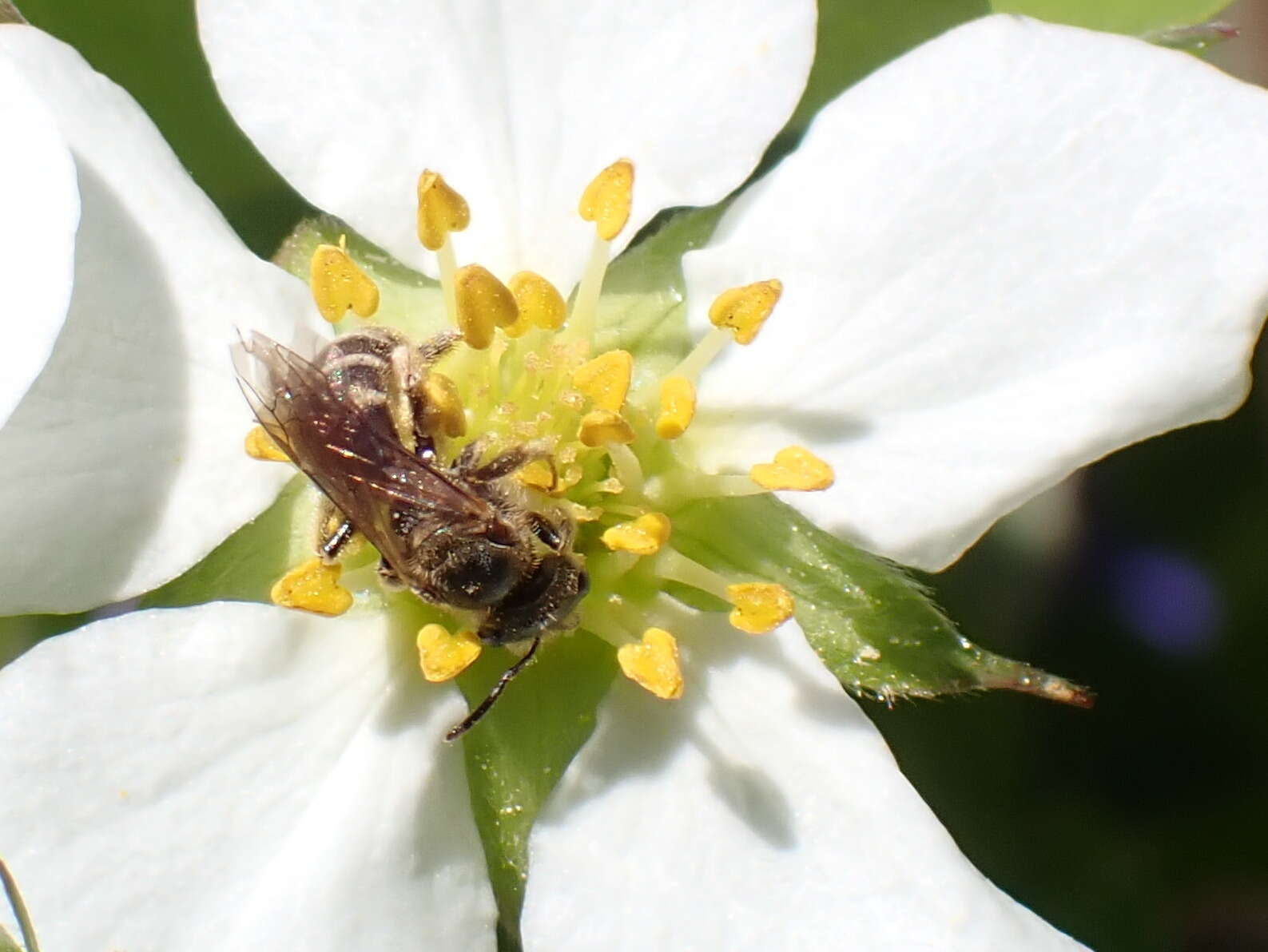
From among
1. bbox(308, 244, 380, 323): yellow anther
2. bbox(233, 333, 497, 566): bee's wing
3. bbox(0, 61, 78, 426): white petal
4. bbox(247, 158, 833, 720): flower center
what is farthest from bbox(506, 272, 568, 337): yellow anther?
bbox(0, 61, 78, 426): white petal

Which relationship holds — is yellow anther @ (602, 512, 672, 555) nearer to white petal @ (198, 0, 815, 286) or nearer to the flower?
the flower

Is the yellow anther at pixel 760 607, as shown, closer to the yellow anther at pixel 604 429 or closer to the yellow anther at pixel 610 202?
the yellow anther at pixel 604 429

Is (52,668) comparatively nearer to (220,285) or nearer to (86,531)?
(86,531)

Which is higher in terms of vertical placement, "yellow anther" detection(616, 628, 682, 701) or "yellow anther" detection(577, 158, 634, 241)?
"yellow anther" detection(577, 158, 634, 241)

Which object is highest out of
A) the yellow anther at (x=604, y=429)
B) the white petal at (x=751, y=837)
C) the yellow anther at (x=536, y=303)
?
the yellow anther at (x=536, y=303)

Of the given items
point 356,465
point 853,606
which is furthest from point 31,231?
point 853,606

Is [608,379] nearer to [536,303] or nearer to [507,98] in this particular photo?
[536,303]

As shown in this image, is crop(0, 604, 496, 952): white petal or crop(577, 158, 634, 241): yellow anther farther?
crop(577, 158, 634, 241): yellow anther

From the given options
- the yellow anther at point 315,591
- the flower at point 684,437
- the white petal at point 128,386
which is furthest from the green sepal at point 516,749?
the white petal at point 128,386
